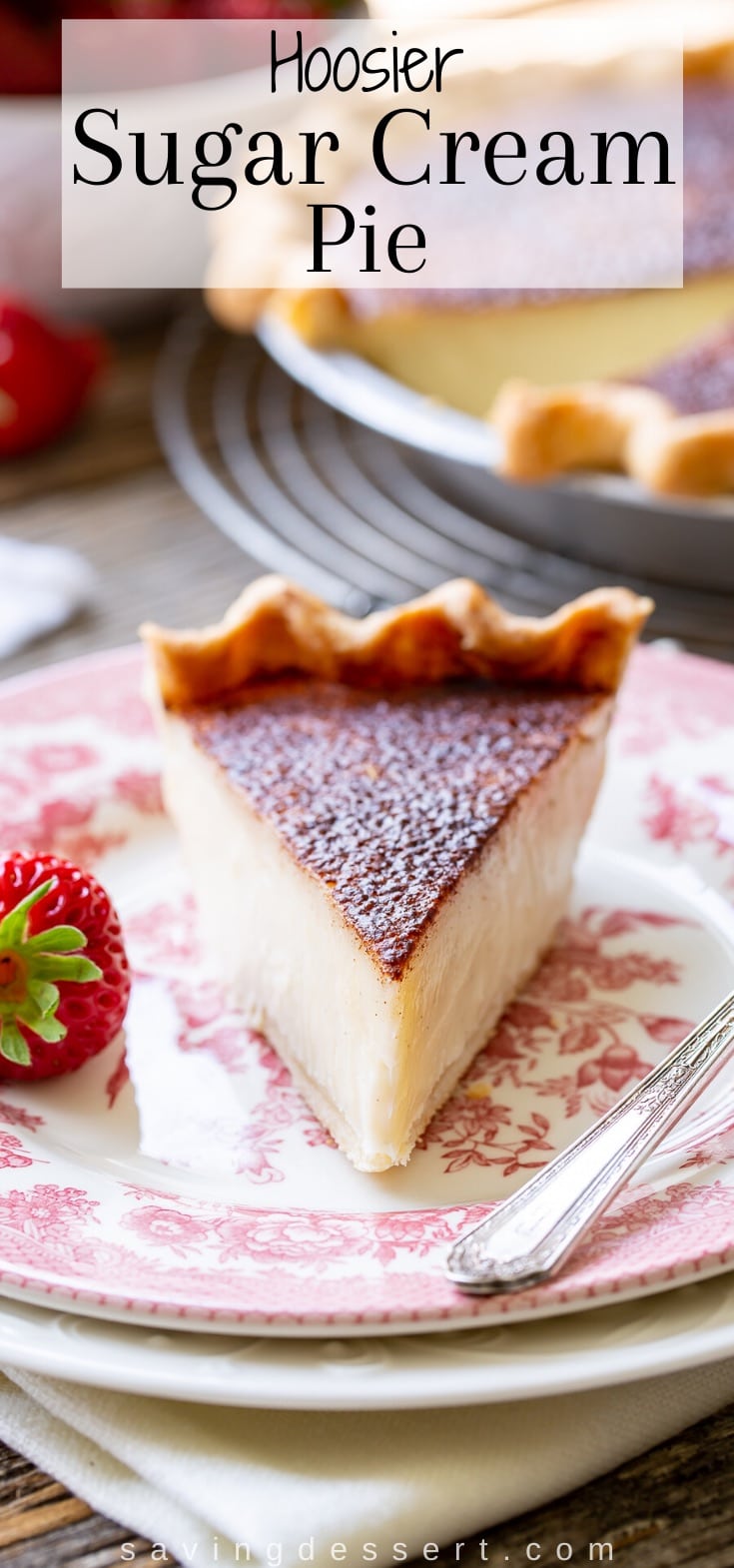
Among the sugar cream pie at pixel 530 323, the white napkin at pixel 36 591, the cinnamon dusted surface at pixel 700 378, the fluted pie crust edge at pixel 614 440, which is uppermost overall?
the sugar cream pie at pixel 530 323

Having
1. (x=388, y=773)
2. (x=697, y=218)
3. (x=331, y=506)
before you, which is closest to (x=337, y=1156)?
(x=388, y=773)

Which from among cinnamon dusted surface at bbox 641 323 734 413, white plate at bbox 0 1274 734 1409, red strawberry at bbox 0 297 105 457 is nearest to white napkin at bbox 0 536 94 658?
red strawberry at bbox 0 297 105 457

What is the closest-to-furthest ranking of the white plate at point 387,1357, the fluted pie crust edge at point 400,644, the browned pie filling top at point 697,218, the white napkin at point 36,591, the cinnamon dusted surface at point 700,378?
the white plate at point 387,1357 < the fluted pie crust edge at point 400,644 < the white napkin at point 36,591 < the cinnamon dusted surface at point 700,378 < the browned pie filling top at point 697,218

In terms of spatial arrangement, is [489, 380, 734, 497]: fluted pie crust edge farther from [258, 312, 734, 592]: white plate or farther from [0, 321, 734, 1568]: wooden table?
[0, 321, 734, 1568]: wooden table

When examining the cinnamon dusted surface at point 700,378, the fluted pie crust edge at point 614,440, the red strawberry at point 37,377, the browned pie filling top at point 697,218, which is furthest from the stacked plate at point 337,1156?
the browned pie filling top at point 697,218

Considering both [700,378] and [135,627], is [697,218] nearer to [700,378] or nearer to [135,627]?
[700,378]

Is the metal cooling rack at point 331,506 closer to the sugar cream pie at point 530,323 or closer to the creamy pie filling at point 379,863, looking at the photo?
the sugar cream pie at point 530,323
